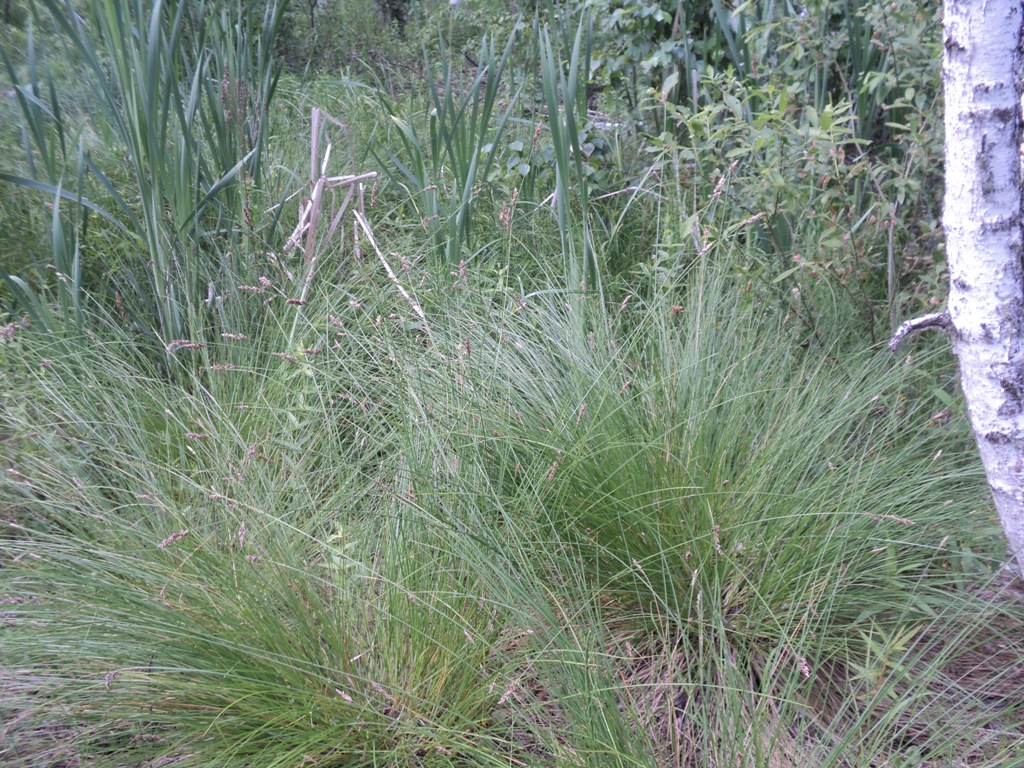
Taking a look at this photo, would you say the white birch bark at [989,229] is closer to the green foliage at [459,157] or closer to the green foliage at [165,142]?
the green foliage at [459,157]

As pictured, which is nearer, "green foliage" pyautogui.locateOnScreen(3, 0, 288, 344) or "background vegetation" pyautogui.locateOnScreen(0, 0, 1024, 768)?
"background vegetation" pyautogui.locateOnScreen(0, 0, 1024, 768)

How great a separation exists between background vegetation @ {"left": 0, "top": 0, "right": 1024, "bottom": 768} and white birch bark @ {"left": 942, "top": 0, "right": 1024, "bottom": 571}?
249 millimetres

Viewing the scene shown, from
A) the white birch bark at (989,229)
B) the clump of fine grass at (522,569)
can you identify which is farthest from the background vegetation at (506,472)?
the white birch bark at (989,229)

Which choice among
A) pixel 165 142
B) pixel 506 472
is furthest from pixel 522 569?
pixel 165 142

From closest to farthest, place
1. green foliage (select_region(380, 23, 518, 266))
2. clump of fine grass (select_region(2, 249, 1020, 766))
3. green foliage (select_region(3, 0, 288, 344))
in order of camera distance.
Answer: clump of fine grass (select_region(2, 249, 1020, 766))
green foliage (select_region(3, 0, 288, 344))
green foliage (select_region(380, 23, 518, 266))

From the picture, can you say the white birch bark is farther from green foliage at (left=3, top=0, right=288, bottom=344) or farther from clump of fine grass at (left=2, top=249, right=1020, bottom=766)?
green foliage at (left=3, top=0, right=288, bottom=344)

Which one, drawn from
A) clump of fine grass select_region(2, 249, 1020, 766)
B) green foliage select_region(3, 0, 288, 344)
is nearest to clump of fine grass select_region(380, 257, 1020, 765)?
clump of fine grass select_region(2, 249, 1020, 766)

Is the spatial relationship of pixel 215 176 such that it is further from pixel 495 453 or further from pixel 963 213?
pixel 963 213

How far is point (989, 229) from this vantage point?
1.61 metres

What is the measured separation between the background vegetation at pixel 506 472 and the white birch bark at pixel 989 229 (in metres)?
0.25

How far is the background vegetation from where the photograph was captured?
1570 millimetres

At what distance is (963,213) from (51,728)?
214cm

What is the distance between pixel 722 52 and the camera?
3609 millimetres

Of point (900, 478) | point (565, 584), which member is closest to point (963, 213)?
point (900, 478)
